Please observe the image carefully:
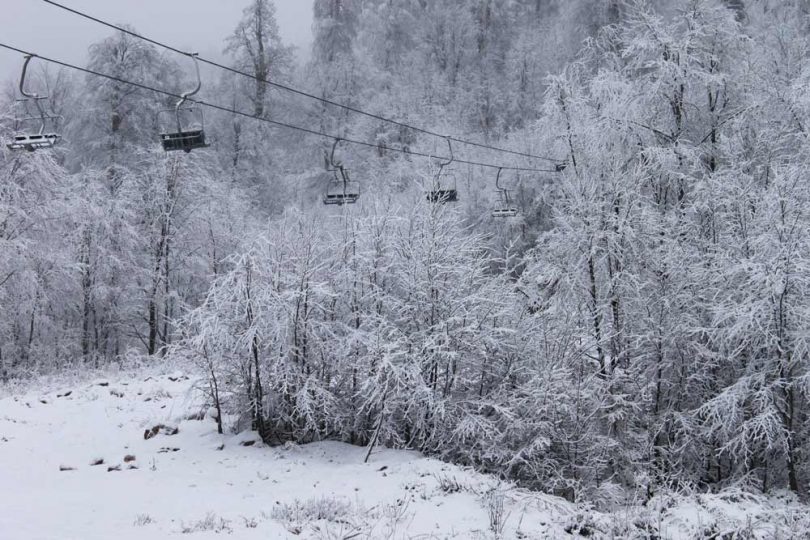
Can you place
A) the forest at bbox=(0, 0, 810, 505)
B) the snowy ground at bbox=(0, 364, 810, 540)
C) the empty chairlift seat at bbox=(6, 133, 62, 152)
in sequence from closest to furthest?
1. the snowy ground at bbox=(0, 364, 810, 540)
2. the empty chairlift seat at bbox=(6, 133, 62, 152)
3. the forest at bbox=(0, 0, 810, 505)

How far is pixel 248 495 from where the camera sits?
29.1ft

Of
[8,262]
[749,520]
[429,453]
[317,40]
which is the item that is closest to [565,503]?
[749,520]

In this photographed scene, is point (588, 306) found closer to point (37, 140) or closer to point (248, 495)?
point (248, 495)

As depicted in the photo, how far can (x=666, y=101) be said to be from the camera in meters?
14.5

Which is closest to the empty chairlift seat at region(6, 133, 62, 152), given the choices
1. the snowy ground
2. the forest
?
the forest

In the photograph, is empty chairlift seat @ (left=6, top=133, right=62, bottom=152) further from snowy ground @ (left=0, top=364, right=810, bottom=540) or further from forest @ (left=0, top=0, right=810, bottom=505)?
snowy ground @ (left=0, top=364, right=810, bottom=540)

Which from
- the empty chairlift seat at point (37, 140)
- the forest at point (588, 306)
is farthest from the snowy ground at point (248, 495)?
the empty chairlift seat at point (37, 140)

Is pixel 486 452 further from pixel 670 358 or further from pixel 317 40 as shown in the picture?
pixel 317 40

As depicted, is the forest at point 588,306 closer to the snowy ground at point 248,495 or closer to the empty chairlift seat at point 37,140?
the snowy ground at point 248,495

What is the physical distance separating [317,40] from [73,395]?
3253 centimetres

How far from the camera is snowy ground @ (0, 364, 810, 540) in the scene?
699cm

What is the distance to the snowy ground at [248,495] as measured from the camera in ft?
22.9

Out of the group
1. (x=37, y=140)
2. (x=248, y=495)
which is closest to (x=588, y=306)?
(x=248, y=495)

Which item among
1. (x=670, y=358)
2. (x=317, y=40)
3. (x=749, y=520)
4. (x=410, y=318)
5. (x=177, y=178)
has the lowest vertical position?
(x=749, y=520)
